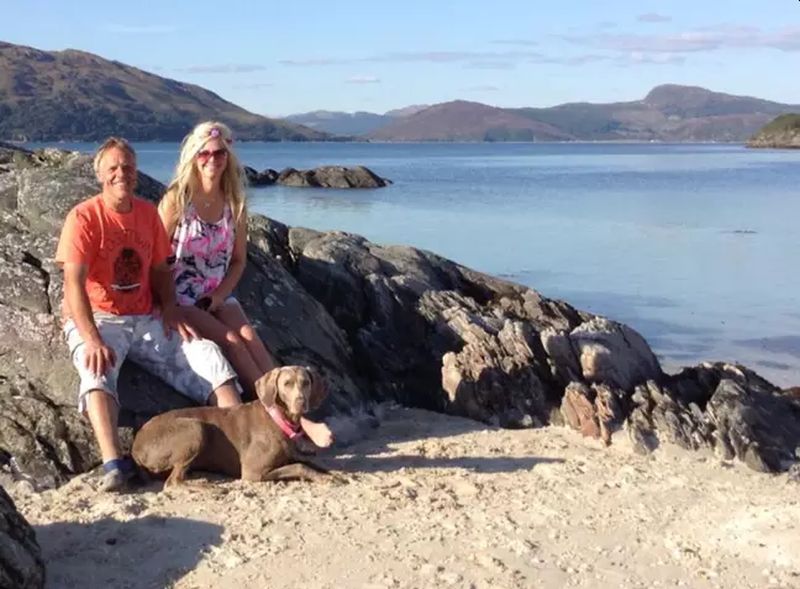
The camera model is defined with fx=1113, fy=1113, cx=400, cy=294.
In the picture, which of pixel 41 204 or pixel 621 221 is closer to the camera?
pixel 41 204

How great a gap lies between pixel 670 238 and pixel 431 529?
82.4 ft

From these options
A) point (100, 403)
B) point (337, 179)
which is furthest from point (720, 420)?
point (337, 179)

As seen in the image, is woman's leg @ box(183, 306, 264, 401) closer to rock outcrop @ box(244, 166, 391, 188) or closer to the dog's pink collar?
the dog's pink collar

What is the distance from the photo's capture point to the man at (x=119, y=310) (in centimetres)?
752

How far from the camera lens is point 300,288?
10.5 metres

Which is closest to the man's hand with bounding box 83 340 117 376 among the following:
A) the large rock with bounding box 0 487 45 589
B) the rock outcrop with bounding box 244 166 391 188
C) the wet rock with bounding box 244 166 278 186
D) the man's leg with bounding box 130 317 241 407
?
the man's leg with bounding box 130 317 241 407

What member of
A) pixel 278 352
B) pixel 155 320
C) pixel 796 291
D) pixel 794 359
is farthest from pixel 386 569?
pixel 796 291

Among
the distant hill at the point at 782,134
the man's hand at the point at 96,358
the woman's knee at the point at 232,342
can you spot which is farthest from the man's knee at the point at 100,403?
the distant hill at the point at 782,134

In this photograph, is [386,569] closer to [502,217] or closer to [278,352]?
[278,352]

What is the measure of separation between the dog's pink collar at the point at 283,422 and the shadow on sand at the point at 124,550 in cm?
104

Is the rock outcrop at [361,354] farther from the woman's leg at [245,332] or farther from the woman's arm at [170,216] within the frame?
the woman's arm at [170,216]

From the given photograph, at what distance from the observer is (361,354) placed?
10.9 metres

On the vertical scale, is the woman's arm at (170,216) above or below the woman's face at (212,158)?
below

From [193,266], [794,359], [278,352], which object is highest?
[193,266]
